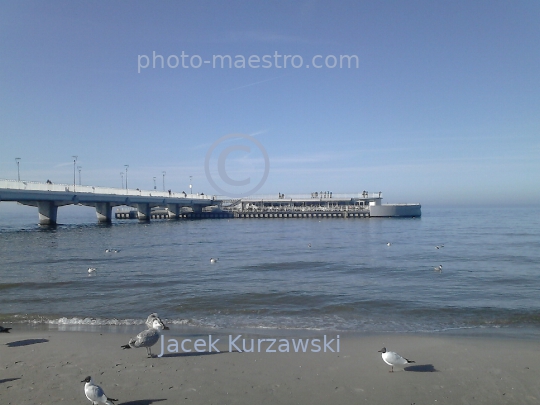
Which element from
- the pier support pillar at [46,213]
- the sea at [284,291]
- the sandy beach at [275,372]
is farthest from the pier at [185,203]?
the sandy beach at [275,372]

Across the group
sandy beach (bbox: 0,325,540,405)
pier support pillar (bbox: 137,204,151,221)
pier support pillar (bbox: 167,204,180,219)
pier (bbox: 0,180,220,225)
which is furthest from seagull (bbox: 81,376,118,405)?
pier support pillar (bbox: 167,204,180,219)

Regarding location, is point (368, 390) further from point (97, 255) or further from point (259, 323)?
point (97, 255)

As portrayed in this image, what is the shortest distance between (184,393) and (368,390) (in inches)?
124

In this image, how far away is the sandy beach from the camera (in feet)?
22.6

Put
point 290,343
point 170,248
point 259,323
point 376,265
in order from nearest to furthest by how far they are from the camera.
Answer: point 290,343 → point 259,323 → point 376,265 → point 170,248

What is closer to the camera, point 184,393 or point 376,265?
point 184,393

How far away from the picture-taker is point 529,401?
22.3 ft

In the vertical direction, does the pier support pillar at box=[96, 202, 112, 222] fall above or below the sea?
above

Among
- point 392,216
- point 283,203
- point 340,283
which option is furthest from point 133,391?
point 283,203

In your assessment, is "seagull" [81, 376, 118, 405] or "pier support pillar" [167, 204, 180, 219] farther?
"pier support pillar" [167, 204, 180, 219]

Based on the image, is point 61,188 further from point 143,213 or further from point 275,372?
point 275,372

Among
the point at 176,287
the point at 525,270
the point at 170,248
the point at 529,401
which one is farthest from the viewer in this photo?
the point at 170,248

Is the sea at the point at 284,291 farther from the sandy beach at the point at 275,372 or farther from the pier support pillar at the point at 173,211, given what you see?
the pier support pillar at the point at 173,211

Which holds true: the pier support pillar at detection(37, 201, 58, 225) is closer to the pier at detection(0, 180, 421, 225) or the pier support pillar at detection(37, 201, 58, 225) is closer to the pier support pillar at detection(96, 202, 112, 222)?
the pier at detection(0, 180, 421, 225)
